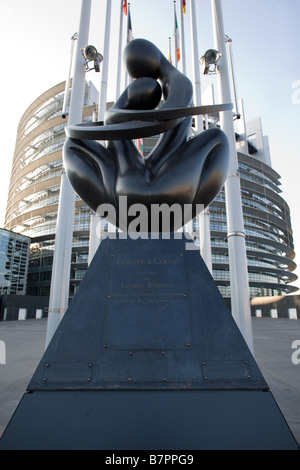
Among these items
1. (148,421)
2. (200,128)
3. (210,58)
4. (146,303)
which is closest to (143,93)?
(146,303)

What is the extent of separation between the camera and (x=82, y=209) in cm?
3972

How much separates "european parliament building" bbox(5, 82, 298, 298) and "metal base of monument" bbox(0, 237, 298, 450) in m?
35.0

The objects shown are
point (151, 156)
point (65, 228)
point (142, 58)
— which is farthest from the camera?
point (65, 228)

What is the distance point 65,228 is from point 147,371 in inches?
211

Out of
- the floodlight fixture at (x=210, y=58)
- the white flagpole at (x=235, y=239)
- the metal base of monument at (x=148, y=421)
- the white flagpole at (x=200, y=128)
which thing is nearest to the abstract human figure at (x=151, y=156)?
the metal base of monument at (x=148, y=421)

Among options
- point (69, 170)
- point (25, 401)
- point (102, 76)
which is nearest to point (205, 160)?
point (69, 170)

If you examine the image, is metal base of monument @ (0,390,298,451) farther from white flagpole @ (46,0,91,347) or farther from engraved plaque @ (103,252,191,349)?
white flagpole @ (46,0,91,347)

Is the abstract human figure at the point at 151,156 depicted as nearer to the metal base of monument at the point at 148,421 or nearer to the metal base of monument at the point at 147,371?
the metal base of monument at the point at 147,371

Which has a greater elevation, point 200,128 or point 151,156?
point 200,128

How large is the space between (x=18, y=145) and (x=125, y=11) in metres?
51.8

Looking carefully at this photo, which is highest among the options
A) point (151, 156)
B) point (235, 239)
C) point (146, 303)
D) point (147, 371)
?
point (151, 156)

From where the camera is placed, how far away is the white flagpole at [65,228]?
6434 millimetres

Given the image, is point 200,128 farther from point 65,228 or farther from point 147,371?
point 147,371

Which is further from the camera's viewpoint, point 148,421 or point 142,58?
point 142,58
